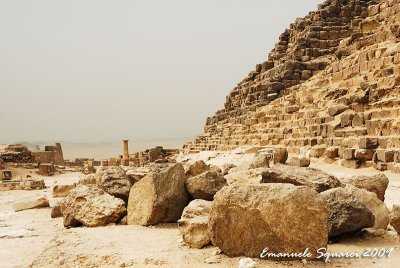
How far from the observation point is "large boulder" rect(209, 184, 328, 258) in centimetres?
344

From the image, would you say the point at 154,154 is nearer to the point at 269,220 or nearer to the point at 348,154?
the point at 348,154

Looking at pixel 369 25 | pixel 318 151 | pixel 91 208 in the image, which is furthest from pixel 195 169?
pixel 369 25

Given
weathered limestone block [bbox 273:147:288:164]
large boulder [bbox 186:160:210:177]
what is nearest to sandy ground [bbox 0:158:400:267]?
large boulder [bbox 186:160:210:177]

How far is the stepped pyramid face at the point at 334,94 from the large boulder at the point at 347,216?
5812 mm

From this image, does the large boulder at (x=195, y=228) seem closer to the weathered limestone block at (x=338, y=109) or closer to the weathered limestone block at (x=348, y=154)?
the weathered limestone block at (x=348, y=154)

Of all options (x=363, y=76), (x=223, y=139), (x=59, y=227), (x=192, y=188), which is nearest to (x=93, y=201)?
(x=59, y=227)

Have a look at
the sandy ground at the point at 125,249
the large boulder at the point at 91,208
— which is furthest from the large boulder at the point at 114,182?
the sandy ground at the point at 125,249

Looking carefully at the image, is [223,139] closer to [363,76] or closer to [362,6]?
[363,76]

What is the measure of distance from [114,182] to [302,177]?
3052mm

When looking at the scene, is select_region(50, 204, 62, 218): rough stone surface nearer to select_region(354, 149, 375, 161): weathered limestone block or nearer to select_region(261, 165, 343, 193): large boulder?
select_region(261, 165, 343, 193): large boulder

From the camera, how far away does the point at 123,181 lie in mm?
6328

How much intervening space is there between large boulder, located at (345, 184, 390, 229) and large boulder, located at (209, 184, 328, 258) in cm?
102

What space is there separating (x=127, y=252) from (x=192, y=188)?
60.0 inches

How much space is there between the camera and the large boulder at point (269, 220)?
3441 millimetres
